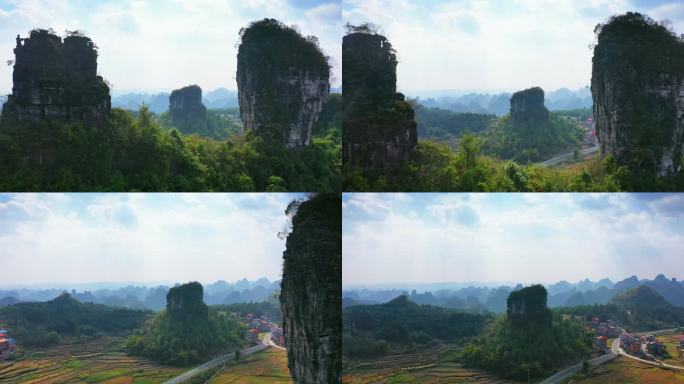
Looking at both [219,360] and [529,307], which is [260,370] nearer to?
[219,360]

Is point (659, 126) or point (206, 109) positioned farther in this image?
point (659, 126)

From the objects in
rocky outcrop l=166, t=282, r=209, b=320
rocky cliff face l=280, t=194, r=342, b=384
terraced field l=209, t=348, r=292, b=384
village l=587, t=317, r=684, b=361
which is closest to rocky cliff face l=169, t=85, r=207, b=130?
rocky cliff face l=280, t=194, r=342, b=384

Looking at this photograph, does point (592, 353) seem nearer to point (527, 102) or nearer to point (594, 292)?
point (594, 292)

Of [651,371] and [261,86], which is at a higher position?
[261,86]

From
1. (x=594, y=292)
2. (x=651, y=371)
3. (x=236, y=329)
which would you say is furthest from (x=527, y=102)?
(x=236, y=329)

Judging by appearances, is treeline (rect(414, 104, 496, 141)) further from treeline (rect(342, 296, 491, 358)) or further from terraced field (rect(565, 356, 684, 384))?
terraced field (rect(565, 356, 684, 384))

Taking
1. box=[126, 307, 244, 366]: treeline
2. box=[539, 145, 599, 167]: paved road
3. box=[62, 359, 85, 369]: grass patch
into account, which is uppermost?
box=[539, 145, 599, 167]: paved road
